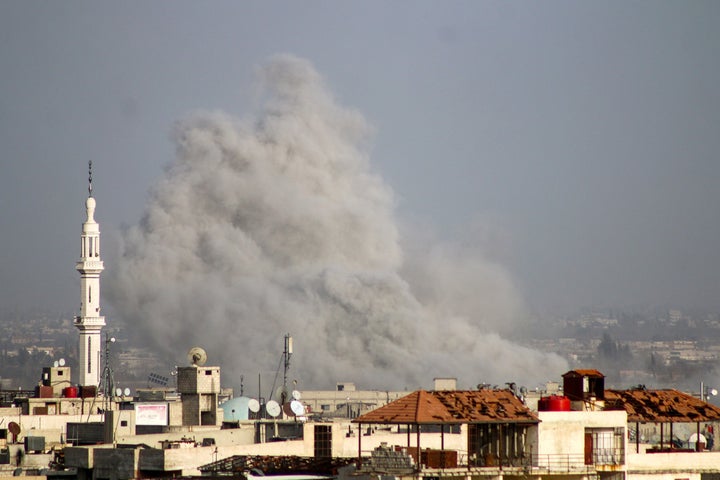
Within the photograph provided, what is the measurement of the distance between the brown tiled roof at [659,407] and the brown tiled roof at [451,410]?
380 cm

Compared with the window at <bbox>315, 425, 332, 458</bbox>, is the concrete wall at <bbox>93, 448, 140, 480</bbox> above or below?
below

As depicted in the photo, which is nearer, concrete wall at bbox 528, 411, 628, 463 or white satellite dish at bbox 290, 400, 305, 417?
concrete wall at bbox 528, 411, 628, 463

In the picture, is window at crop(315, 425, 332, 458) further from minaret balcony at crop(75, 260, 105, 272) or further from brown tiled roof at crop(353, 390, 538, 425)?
minaret balcony at crop(75, 260, 105, 272)

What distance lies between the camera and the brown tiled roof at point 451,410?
113 feet

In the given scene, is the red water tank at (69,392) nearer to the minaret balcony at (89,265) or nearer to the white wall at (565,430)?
the minaret balcony at (89,265)

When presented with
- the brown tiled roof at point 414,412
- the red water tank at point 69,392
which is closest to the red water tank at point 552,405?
the brown tiled roof at point 414,412

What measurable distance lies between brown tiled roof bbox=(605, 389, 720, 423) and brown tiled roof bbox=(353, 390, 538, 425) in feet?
12.5

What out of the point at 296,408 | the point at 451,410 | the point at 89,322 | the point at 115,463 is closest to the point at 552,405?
the point at 451,410

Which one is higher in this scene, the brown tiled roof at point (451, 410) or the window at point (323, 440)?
the brown tiled roof at point (451, 410)

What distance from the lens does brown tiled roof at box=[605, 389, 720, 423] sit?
127 ft

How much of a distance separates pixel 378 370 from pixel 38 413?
6750 cm

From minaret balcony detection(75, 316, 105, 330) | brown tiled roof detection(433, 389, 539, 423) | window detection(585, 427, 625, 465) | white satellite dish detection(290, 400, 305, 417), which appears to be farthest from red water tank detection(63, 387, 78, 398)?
window detection(585, 427, 625, 465)

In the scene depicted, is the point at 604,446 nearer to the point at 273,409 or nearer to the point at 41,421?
the point at 273,409

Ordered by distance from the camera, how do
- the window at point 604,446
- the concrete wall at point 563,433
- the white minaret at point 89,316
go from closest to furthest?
the concrete wall at point 563,433 < the window at point 604,446 < the white minaret at point 89,316
